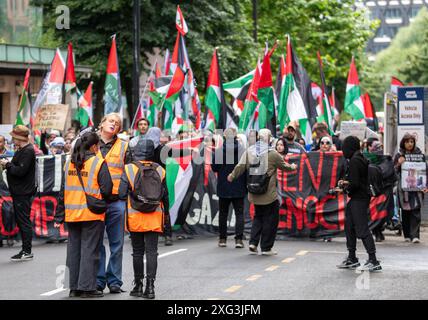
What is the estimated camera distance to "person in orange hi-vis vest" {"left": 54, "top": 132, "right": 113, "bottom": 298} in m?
11.1

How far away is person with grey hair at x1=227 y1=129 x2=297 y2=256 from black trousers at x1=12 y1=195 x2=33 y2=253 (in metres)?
2.89

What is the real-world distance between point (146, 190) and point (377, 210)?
284 inches

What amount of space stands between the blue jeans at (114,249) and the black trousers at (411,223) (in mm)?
6991

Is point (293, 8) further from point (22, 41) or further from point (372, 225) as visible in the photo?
point (372, 225)

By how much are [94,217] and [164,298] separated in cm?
111

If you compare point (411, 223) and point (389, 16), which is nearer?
point (411, 223)

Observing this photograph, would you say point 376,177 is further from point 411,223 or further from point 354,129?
point 354,129

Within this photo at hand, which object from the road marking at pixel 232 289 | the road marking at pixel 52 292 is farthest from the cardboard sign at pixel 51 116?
the road marking at pixel 232 289

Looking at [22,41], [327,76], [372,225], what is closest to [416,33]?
[327,76]

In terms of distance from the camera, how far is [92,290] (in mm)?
11086

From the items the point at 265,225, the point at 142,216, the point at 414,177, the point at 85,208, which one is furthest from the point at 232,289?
the point at 414,177

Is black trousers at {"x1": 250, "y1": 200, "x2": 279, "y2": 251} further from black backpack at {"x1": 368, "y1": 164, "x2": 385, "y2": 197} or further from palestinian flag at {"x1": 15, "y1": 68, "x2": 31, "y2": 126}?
palestinian flag at {"x1": 15, "y1": 68, "x2": 31, "y2": 126}

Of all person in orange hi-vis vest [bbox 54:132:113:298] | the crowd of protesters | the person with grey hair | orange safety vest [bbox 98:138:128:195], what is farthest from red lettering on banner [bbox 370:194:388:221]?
person in orange hi-vis vest [bbox 54:132:113:298]

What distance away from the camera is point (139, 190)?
36.2ft
